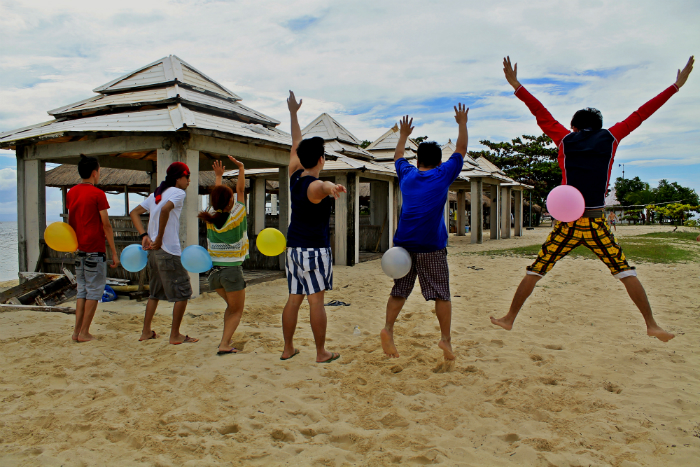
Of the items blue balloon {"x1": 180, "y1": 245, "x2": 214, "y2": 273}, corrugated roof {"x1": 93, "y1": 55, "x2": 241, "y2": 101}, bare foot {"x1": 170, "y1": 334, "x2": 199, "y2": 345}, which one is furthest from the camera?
corrugated roof {"x1": 93, "y1": 55, "x2": 241, "y2": 101}

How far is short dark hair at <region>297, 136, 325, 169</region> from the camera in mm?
3549

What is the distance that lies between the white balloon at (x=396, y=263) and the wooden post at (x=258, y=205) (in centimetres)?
974

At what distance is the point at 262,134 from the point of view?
25.4 feet

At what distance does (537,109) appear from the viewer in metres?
3.71

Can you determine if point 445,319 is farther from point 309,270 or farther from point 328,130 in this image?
point 328,130

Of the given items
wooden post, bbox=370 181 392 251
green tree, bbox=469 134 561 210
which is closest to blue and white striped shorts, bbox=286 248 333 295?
wooden post, bbox=370 181 392 251

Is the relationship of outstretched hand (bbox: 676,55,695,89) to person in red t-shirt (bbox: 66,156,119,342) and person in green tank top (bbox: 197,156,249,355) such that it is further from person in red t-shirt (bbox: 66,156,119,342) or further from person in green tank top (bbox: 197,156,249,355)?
person in red t-shirt (bbox: 66,156,119,342)

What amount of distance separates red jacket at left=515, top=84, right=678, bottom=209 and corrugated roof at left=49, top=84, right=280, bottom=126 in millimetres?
6176

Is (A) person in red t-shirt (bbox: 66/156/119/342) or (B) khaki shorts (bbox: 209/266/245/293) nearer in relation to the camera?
(B) khaki shorts (bbox: 209/266/245/293)

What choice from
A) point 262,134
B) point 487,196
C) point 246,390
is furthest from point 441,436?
point 487,196

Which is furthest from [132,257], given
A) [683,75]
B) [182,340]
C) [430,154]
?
[683,75]

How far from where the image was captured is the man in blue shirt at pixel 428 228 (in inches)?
142

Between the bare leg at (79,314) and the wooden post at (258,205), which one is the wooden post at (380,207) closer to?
the wooden post at (258,205)

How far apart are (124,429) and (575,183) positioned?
3731 millimetres
